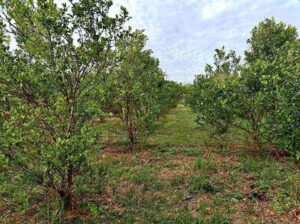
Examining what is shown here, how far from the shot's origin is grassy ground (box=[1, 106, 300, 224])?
18.6ft

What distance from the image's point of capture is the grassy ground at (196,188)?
5664mm

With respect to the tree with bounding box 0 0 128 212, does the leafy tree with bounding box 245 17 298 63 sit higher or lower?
higher

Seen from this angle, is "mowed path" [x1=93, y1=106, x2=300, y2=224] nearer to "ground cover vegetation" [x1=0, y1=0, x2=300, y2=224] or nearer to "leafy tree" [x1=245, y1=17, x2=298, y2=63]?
"ground cover vegetation" [x1=0, y1=0, x2=300, y2=224]

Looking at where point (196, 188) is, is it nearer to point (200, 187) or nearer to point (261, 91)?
point (200, 187)

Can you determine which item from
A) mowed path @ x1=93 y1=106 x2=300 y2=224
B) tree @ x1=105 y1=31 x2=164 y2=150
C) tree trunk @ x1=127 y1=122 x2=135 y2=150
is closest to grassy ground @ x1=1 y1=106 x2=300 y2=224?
mowed path @ x1=93 y1=106 x2=300 y2=224

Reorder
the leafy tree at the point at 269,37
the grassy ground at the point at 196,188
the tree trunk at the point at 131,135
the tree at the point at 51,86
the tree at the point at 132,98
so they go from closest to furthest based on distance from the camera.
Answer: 1. the tree at the point at 51,86
2. the grassy ground at the point at 196,188
3. the tree at the point at 132,98
4. the tree trunk at the point at 131,135
5. the leafy tree at the point at 269,37

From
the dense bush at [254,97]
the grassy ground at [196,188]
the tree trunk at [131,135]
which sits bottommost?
the grassy ground at [196,188]

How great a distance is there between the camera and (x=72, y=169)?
18.6 feet

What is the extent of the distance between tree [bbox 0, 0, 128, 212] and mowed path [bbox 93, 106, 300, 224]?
5.87 feet

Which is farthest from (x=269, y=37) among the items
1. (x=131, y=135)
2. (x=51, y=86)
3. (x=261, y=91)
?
(x=51, y=86)

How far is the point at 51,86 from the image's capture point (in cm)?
542

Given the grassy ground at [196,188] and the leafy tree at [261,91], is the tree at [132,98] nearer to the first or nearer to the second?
the grassy ground at [196,188]

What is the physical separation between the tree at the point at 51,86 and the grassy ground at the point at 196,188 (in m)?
1.41

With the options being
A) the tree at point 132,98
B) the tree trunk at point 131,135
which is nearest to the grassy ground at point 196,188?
the tree trunk at point 131,135
